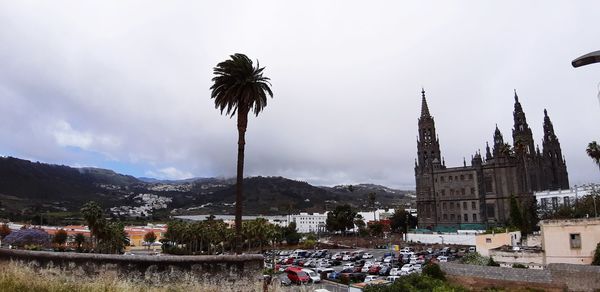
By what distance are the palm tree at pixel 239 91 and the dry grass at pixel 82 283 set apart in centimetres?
1051

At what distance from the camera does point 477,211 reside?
113688mm

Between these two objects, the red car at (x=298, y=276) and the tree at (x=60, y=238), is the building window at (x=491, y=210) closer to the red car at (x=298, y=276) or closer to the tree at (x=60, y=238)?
the red car at (x=298, y=276)

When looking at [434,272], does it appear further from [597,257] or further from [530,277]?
[597,257]

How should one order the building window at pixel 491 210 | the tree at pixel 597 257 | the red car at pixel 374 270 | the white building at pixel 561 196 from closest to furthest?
1. the tree at pixel 597 257
2. the red car at pixel 374 270
3. the white building at pixel 561 196
4. the building window at pixel 491 210

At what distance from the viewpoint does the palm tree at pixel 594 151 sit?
58.4 metres

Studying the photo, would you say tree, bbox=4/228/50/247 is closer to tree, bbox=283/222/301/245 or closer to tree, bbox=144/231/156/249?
tree, bbox=144/231/156/249

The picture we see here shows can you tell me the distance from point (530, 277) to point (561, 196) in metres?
84.6

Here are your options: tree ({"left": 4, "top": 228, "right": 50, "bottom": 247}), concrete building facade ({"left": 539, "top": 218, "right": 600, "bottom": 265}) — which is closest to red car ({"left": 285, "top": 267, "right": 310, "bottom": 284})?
concrete building facade ({"left": 539, "top": 218, "right": 600, "bottom": 265})

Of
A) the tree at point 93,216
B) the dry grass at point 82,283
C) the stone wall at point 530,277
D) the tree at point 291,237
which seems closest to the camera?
the dry grass at point 82,283

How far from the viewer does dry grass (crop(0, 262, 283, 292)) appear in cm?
1850

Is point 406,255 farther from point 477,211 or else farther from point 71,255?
point 71,255

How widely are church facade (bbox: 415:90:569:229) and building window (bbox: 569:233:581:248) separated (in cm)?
7255

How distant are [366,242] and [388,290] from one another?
3308 inches

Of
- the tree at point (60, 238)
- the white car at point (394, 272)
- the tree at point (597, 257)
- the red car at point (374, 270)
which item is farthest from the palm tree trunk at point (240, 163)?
the tree at point (60, 238)
